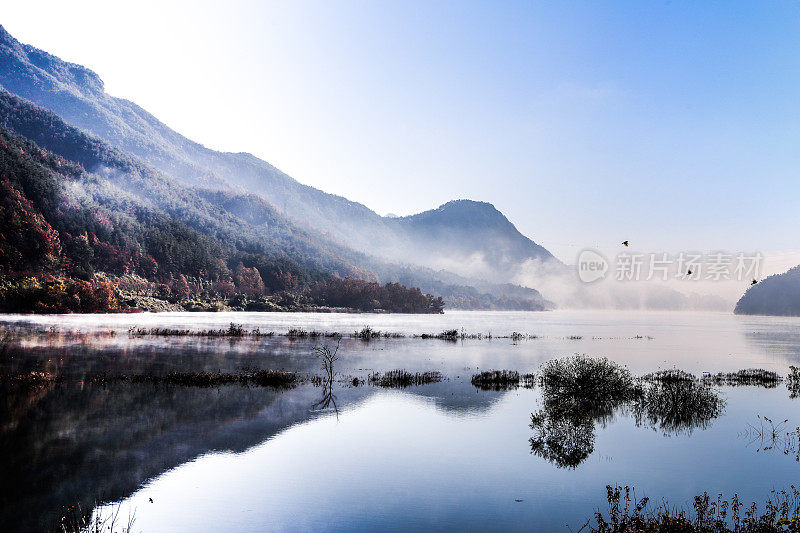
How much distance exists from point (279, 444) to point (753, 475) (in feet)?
64.7

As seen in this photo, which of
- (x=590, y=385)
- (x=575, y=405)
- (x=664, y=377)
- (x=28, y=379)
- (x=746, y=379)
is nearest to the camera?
(x=575, y=405)

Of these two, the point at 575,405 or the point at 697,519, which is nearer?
the point at 697,519

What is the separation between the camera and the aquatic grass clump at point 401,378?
42031 millimetres

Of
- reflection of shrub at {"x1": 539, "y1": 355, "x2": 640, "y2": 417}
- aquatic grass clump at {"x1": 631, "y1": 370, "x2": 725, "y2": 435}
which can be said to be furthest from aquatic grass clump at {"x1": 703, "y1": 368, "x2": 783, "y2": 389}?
reflection of shrub at {"x1": 539, "y1": 355, "x2": 640, "y2": 417}

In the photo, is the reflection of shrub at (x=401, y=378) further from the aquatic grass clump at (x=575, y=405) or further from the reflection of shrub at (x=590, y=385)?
the reflection of shrub at (x=590, y=385)

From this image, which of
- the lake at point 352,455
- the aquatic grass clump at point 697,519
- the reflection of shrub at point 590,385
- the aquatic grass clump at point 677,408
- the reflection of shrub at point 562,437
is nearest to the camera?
the aquatic grass clump at point 697,519

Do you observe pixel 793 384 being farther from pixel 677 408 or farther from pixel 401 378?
pixel 401 378

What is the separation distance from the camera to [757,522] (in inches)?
603

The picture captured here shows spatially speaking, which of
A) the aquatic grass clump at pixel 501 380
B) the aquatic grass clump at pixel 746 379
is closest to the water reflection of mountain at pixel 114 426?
the aquatic grass clump at pixel 501 380

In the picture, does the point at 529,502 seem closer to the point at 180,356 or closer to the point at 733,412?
the point at 733,412

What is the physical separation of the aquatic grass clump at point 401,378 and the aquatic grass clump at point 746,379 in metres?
24.3

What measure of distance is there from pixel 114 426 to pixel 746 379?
5255 cm

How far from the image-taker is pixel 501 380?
145ft

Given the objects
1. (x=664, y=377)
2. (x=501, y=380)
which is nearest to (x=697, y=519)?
(x=501, y=380)
